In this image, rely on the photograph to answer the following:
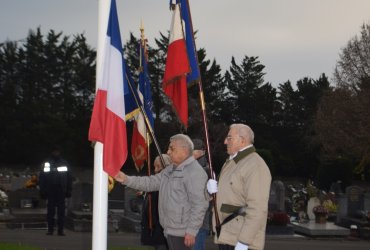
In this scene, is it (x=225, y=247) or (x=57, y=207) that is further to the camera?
(x=57, y=207)

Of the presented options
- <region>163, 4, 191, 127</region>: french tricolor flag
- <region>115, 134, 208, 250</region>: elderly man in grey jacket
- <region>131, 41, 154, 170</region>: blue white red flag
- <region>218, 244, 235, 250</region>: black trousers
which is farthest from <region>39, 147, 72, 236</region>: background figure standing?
<region>218, 244, 235, 250</region>: black trousers

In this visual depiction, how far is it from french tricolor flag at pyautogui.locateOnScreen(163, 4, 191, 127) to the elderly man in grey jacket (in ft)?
2.72

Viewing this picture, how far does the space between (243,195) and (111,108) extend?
1.69m

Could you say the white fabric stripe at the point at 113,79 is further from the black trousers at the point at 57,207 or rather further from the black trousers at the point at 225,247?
the black trousers at the point at 57,207

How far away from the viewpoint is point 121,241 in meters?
14.6

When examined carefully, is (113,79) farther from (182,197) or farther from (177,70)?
(182,197)

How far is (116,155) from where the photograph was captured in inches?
265

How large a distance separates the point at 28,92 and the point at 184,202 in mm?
59141

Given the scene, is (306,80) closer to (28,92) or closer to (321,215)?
(28,92)

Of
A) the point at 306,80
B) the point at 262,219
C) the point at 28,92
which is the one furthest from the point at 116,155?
the point at 306,80

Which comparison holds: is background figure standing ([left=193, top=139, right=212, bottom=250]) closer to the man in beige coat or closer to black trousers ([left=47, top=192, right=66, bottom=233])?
the man in beige coat

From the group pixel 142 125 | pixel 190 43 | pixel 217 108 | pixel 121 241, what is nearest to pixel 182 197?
pixel 190 43

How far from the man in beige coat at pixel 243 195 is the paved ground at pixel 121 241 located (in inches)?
289

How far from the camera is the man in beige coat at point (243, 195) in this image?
5.67 metres
